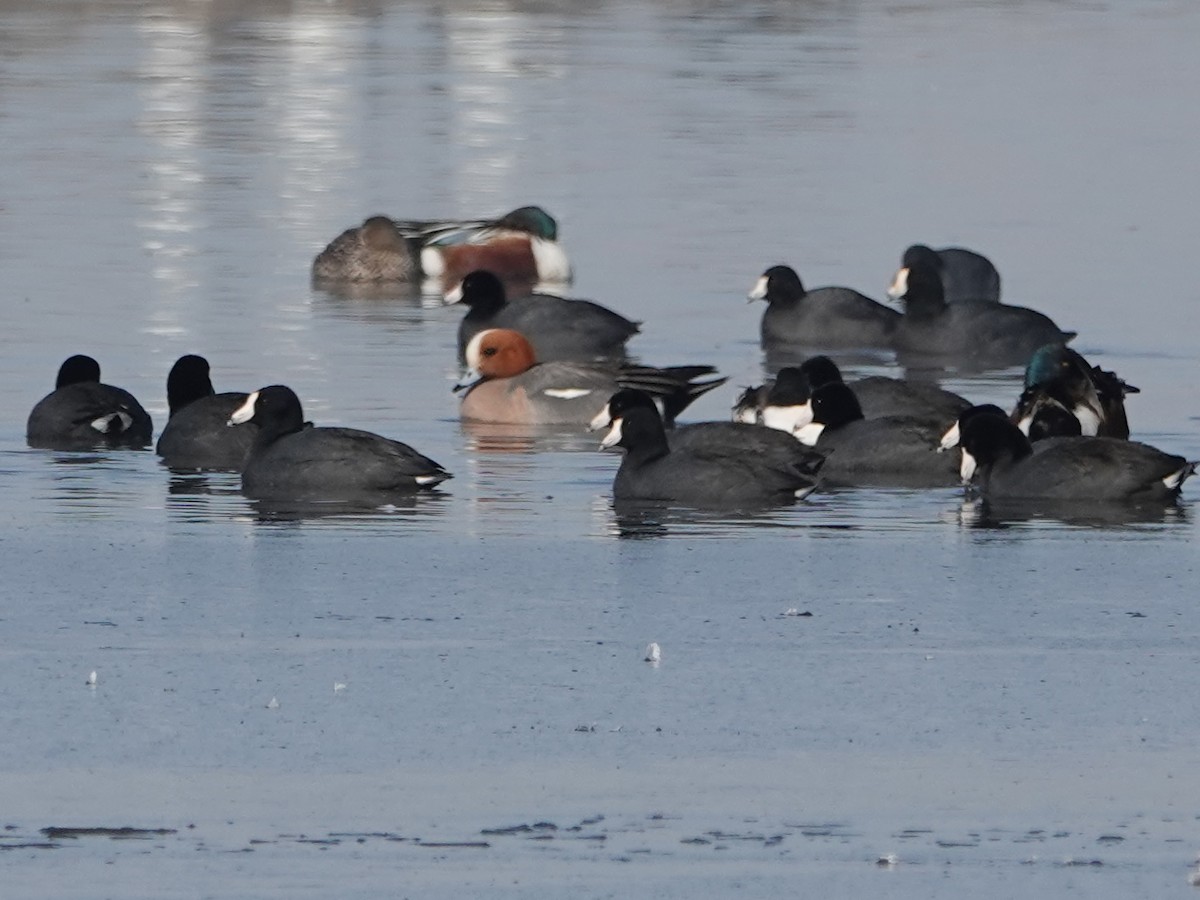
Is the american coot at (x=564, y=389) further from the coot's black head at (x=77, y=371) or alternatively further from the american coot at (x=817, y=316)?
the american coot at (x=817, y=316)

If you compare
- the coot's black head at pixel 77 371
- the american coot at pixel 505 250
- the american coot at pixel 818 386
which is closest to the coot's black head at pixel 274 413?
the coot's black head at pixel 77 371

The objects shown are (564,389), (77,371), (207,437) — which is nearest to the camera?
(207,437)

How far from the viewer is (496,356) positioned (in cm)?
1658

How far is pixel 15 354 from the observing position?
17328 mm

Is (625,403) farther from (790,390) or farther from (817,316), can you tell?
(817,316)

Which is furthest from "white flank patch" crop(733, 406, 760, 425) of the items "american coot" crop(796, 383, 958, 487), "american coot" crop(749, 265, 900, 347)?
"american coot" crop(749, 265, 900, 347)

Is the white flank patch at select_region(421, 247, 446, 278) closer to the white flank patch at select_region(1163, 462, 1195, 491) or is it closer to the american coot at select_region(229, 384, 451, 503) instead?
the american coot at select_region(229, 384, 451, 503)

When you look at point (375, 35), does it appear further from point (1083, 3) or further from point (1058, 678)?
point (1058, 678)

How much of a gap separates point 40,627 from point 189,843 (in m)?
2.84

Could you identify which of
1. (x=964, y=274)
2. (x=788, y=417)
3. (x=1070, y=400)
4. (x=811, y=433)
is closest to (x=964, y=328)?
(x=964, y=274)

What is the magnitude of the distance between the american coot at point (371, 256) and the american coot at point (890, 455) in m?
8.49

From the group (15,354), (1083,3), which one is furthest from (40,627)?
(1083,3)

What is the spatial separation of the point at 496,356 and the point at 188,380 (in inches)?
85.1

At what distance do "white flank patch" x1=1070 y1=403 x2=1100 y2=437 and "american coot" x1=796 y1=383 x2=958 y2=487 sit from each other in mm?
804
